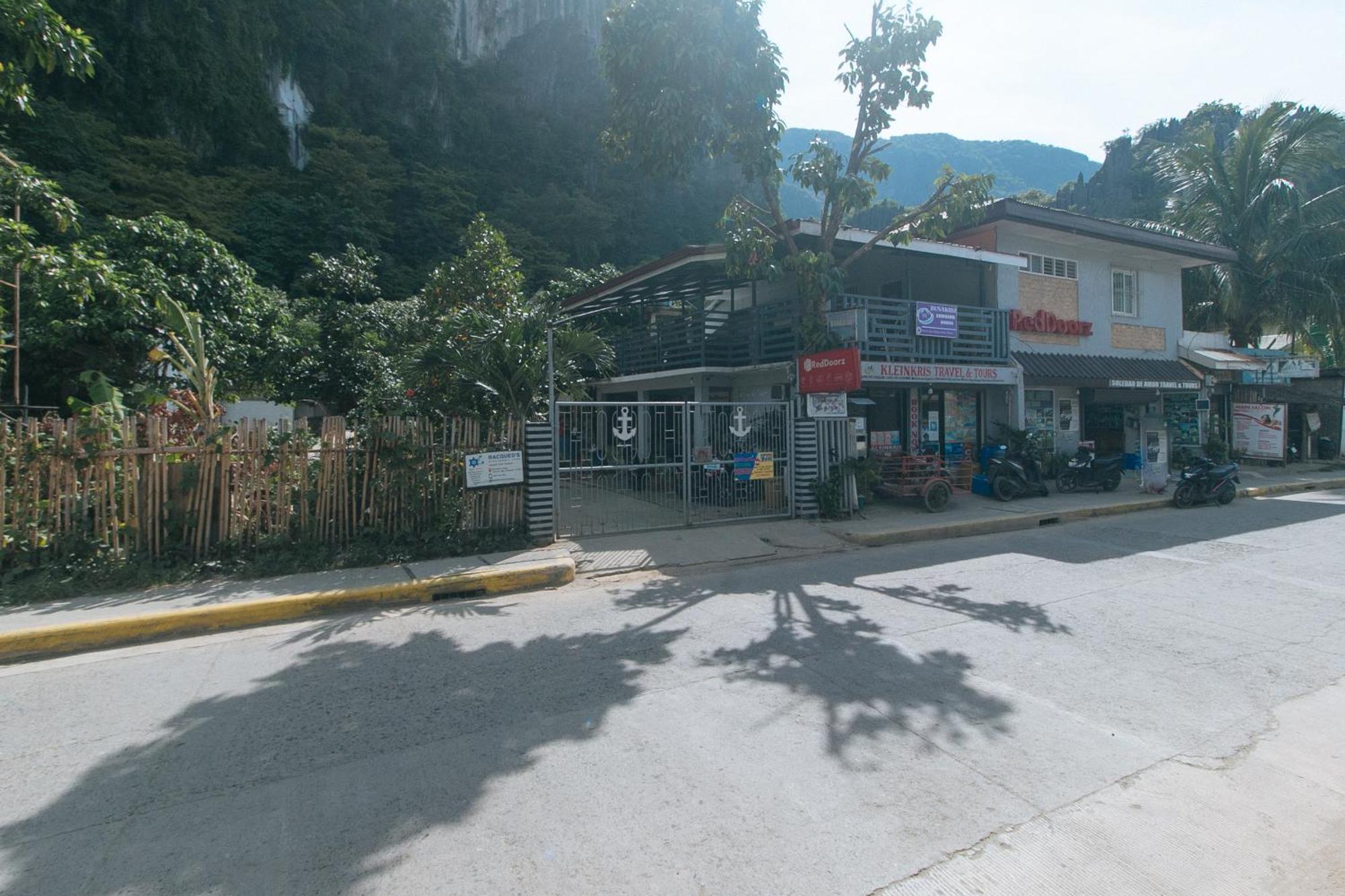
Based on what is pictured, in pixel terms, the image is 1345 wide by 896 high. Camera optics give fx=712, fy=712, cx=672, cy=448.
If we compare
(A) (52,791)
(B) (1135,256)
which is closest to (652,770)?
(A) (52,791)

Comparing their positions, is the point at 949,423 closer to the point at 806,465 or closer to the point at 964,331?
the point at 964,331

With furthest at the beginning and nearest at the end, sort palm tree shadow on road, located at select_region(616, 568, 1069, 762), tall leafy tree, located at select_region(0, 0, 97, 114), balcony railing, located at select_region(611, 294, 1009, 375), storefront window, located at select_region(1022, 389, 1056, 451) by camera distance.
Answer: storefront window, located at select_region(1022, 389, 1056, 451)
balcony railing, located at select_region(611, 294, 1009, 375)
tall leafy tree, located at select_region(0, 0, 97, 114)
palm tree shadow on road, located at select_region(616, 568, 1069, 762)

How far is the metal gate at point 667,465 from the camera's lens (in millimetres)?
10914

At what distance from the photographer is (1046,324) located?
16.8 metres

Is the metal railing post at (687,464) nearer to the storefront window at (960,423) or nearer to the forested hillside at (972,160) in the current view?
the storefront window at (960,423)

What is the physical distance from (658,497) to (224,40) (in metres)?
56.5

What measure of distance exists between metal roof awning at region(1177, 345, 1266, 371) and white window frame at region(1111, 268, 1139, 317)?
7.59ft

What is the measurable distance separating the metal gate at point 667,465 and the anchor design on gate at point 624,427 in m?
0.01

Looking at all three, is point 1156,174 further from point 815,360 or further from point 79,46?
point 79,46

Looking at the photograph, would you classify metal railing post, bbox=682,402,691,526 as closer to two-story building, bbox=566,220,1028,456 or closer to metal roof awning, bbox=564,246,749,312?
two-story building, bbox=566,220,1028,456

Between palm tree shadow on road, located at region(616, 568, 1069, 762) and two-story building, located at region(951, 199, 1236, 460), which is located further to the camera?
two-story building, located at region(951, 199, 1236, 460)

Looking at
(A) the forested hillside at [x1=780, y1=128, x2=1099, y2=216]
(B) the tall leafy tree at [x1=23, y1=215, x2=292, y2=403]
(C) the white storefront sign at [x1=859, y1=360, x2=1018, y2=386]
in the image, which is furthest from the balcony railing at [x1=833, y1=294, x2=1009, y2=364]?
(A) the forested hillside at [x1=780, y1=128, x2=1099, y2=216]

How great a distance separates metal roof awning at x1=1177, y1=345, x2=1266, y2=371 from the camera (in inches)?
782

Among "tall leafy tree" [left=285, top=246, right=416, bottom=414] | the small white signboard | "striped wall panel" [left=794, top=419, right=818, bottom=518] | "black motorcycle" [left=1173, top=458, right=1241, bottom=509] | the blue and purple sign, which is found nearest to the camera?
the small white signboard
